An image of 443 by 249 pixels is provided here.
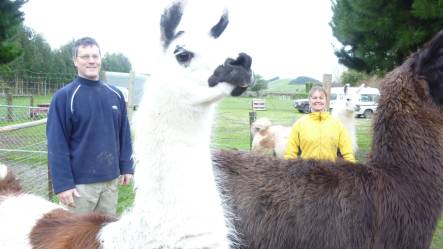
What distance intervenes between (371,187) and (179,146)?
170 centimetres

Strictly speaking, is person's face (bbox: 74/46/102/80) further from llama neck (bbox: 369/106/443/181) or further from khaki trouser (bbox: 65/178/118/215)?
llama neck (bbox: 369/106/443/181)

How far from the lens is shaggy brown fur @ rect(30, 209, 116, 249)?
217 cm

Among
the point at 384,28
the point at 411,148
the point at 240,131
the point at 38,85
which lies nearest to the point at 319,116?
the point at 411,148

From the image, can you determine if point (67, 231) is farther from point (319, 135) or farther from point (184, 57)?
point (319, 135)

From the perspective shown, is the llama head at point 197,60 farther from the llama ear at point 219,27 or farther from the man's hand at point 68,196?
the man's hand at point 68,196

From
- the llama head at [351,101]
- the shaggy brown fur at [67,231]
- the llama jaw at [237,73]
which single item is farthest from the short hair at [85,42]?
the llama head at [351,101]

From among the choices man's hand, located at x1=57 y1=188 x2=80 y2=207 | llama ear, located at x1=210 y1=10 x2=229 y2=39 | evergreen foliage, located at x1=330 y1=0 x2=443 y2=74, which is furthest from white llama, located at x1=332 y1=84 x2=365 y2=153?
llama ear, located at x1=210 y1=10 x2=229 y2=39

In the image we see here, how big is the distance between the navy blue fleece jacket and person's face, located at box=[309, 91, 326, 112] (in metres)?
1.90

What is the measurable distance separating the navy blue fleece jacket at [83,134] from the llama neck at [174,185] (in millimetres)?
1123

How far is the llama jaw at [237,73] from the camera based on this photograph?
1699 mm

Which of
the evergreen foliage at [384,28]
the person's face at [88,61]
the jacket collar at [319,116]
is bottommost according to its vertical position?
the jacket collar at [319,116]

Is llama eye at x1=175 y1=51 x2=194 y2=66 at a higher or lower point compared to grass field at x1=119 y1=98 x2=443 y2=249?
higher

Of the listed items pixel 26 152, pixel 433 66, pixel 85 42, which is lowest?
pixel 26 152

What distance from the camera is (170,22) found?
1863 millimetres
